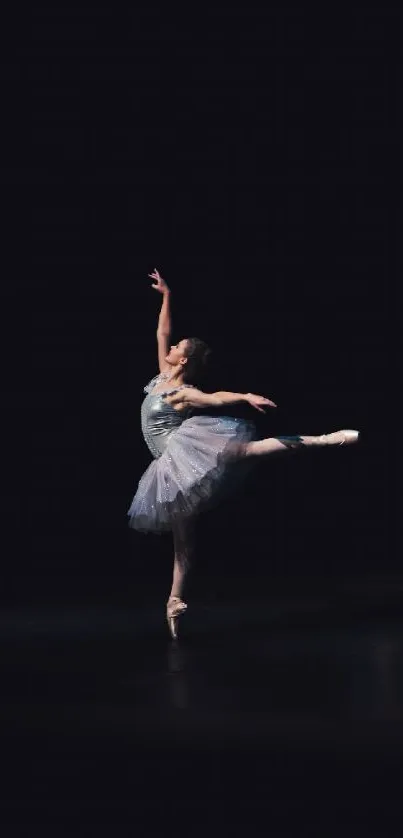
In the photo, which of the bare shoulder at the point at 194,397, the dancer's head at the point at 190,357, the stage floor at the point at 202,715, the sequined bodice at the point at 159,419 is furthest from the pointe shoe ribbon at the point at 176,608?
the dancer's head at the point at 190,357

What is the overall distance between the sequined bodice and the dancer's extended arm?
3 cm

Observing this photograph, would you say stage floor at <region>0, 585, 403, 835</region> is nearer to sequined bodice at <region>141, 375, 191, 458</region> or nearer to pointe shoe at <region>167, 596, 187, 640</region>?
pointe shoe at <region>167, 596, 187, 640</region>

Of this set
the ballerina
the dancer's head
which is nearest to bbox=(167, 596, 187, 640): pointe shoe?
the ballerina

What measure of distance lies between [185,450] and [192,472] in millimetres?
112

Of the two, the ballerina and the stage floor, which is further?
the ballerina

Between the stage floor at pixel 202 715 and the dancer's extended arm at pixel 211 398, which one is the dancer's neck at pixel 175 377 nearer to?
the dancer's extended arm at pixel 211 398

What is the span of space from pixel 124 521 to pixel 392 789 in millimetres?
5436

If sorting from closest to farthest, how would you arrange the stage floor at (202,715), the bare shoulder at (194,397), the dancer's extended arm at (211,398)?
the stage floor at (202,715)
the dancer's extended arm at (211,398)
the bare shoulder at (194,397)

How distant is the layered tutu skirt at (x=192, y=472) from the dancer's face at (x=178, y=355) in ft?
0.75

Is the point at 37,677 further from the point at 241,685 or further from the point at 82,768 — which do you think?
the point at 82,768

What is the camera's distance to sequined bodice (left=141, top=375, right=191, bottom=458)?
181 inches

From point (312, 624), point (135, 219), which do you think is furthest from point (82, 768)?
point (135, 219)

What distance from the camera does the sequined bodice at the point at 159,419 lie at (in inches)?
181

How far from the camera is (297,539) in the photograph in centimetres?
766
